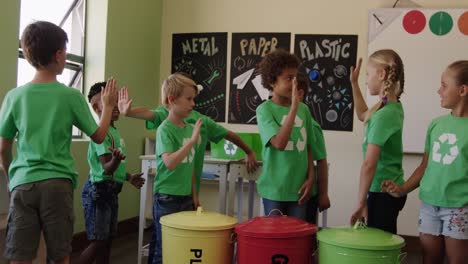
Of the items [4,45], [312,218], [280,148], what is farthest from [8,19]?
[312,218]

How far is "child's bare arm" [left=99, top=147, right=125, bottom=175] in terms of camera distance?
2465mm

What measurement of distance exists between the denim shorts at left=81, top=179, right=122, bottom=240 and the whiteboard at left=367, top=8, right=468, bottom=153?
2611 mm

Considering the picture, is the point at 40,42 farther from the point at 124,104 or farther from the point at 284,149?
the point at 284,149

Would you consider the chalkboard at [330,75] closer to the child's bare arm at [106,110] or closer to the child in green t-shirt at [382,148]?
the child in green t-shirt at [382,148]

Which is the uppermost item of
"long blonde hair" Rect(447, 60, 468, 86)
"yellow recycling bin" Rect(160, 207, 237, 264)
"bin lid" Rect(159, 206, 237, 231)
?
"long blonde hair" Rect(447, 60, 468, 86)

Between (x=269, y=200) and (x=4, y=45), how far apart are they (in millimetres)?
1875

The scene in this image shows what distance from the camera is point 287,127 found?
219cm

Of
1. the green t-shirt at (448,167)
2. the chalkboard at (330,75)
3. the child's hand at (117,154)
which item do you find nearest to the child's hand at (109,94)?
the child's hand at (117,154)

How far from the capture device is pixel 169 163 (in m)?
2.30

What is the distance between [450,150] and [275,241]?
2.67 feet

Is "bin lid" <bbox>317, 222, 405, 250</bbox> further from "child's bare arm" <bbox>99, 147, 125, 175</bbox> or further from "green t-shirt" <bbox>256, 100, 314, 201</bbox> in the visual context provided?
"child's bare arm" <bbox>99, 147, 125, 175</bbox>

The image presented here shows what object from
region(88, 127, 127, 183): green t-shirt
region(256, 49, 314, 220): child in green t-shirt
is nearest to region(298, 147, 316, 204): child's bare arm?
region(256, 49, 314, 220): child in green t-shirt

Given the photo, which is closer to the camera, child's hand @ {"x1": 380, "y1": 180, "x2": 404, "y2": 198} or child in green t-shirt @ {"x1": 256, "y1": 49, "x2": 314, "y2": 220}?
child's hand @ {"x1": 380, "y1": 180, "x2": 404, "y2": 198}

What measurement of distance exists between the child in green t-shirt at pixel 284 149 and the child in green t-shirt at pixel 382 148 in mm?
289
